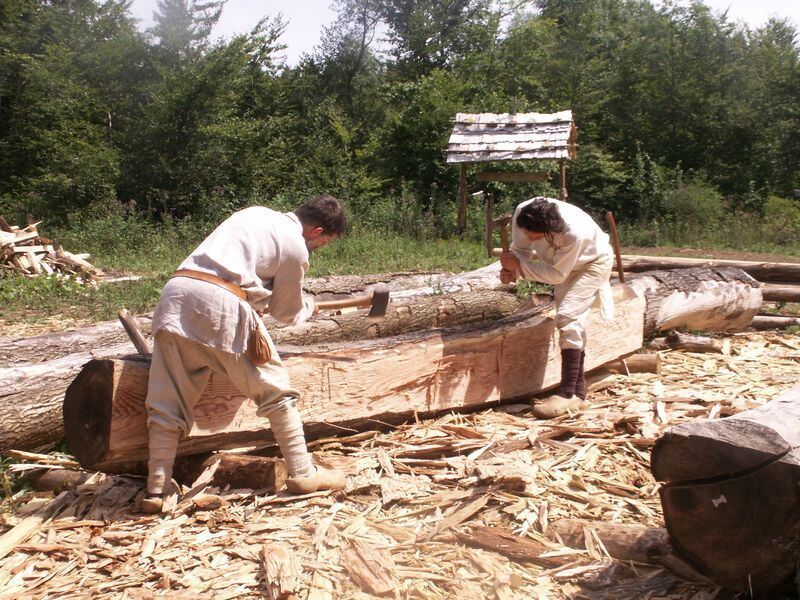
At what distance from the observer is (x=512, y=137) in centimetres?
1460

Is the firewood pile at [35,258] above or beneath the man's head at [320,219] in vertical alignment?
beneath

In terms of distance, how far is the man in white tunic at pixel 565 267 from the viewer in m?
5.21

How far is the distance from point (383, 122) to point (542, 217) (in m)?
21.3

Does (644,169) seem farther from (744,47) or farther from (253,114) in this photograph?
(253,114)

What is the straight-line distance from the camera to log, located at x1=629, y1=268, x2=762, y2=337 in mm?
7195

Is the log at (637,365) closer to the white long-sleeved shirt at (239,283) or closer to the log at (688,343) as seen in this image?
the log at (688,343)

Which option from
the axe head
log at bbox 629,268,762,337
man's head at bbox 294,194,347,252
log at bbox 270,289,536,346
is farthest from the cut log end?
log at bbox 629,268,762,337

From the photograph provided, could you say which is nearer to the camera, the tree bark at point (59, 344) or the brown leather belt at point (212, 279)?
the brown leather belt at point (212, 279)

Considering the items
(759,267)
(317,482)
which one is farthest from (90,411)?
(759,267)

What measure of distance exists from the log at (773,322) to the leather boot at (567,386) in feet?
13.5

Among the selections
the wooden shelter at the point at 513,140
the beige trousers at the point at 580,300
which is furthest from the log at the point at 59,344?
the wooden shelter at the point at 513,140

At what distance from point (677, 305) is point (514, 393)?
2801 mm

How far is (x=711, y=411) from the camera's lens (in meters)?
5.07

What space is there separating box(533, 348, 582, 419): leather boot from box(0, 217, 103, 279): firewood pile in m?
8.42
